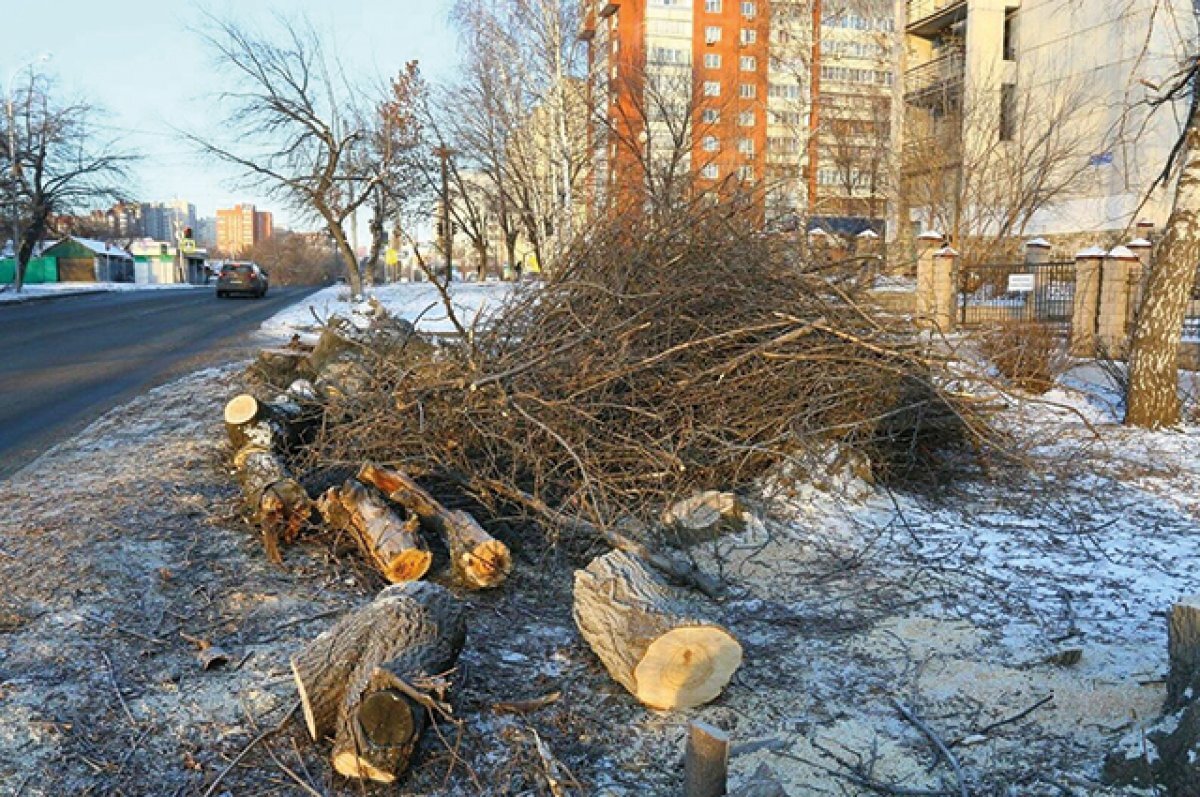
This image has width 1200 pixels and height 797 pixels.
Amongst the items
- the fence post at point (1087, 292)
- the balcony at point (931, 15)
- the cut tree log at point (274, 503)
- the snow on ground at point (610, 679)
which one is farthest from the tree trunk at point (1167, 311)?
the balcony at point (931, 15)

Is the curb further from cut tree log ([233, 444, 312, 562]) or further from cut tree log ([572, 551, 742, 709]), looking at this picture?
cut tree log ([572, 551, 742, 709])

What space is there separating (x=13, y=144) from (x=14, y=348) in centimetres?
2336

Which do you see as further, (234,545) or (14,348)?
(14,348)

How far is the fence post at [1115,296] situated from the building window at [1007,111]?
1696 centimetres

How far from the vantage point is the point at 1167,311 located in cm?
876

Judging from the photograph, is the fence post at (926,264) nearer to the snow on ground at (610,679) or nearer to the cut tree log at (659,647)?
the snow on ground at (610,679)

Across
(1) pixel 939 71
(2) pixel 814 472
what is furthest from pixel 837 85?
(2) pixel 814 472

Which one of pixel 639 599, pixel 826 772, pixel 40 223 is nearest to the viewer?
pixel 826 772

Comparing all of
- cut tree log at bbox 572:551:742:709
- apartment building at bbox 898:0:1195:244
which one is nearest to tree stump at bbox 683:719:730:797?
cut tree log at bbox 572:551:742:709

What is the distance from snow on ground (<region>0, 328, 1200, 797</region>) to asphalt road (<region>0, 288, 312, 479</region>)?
1.95 metres

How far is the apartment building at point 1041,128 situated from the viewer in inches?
948

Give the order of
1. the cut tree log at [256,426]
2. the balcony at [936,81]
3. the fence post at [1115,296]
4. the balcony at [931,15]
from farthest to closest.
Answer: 1. the balcony at [931,15]
2. the balcony at [936,81]
3. the fence post at [1115,296]
4. the cut tree log at [256,426]

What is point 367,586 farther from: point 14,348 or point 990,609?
point 14,348

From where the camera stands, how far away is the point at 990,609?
441cm
